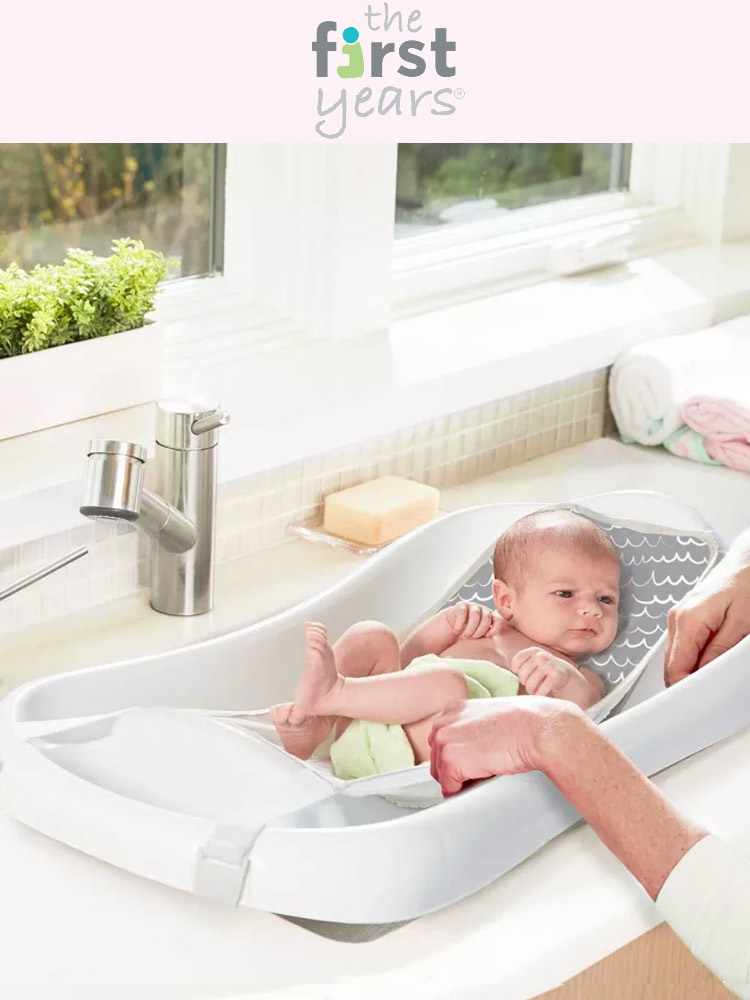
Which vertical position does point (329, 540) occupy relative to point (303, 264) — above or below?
below

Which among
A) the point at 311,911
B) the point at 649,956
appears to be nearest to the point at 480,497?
the point at 649,956

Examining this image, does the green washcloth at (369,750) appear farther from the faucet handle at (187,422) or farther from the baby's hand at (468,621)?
the faucet handle at (187,422)

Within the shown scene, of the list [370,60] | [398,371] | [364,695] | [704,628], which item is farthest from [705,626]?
[370,60]

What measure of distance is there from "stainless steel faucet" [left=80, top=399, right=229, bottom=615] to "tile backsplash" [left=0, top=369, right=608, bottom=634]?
74 millimetres

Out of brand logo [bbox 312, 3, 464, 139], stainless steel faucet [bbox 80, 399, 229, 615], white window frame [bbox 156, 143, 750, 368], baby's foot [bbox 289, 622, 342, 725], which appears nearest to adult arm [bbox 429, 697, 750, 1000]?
baby's foot [bbox 289, 622, 342, 725]

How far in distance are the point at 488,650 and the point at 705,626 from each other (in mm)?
229

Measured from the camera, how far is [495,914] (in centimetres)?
124

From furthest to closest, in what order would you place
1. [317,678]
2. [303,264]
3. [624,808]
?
[303,264] < [317,678] < [624,808]

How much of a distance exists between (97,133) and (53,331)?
0.39m

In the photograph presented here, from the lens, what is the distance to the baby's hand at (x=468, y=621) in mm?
1623

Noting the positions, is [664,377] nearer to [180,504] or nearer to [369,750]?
[180,504]

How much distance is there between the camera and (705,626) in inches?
62.1

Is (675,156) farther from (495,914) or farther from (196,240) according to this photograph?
(495,914)

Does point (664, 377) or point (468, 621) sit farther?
point (664, 377)
